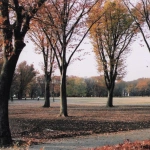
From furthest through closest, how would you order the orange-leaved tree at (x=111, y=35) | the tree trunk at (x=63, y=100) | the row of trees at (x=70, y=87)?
the row of trees at (x=70, y=87), the orange-leaved tree at (x=111, y=35), the tree trunk at (x=63, y=100)


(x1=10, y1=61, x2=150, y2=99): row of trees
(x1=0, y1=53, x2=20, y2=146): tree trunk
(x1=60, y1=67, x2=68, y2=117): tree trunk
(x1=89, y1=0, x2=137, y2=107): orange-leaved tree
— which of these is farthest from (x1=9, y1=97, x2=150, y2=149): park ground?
(x1=10, y1=61, x2=150, y2=99): row of trees

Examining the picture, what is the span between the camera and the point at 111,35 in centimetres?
3778

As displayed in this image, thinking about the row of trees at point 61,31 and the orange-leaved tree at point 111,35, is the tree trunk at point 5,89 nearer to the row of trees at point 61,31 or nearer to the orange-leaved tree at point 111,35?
the row of trees at point 61,31

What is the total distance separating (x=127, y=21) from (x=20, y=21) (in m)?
27.5

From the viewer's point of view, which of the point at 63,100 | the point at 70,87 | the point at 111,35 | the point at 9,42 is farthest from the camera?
the point at 70,87

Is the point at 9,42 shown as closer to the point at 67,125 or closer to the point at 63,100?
the point at 67,125

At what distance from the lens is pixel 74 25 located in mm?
23172

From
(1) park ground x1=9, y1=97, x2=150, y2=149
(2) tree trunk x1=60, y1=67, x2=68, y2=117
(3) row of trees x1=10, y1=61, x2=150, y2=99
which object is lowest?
(1) park ground x1=9, y1=97, x2=150, y2=149

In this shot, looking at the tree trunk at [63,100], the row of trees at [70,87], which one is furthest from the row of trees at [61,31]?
the row of trees at [70,87]

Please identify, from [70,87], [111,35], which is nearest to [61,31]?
[111,35]

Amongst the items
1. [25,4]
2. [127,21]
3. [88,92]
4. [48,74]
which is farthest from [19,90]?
[25,4]

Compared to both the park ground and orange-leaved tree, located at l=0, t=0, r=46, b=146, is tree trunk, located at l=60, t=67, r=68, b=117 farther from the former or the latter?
orange-leaved tree, located at l=0, t=0, r=46, b=146

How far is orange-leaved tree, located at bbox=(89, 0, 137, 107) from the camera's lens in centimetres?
3628

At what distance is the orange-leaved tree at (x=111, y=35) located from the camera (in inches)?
1428
